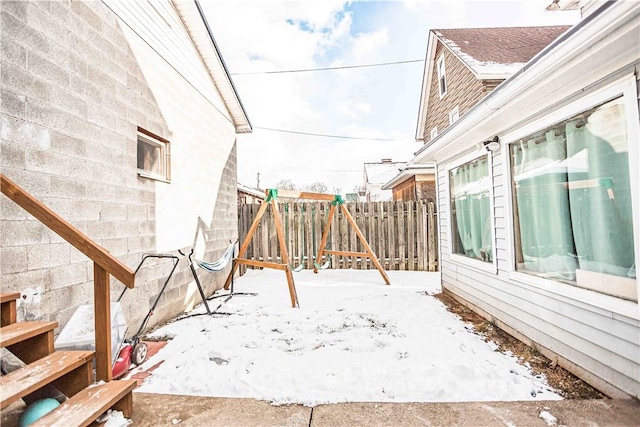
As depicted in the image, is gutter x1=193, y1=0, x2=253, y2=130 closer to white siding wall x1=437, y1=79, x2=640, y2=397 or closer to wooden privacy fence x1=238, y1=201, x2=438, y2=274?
wooden privacy fence x1=238, y1=201, x2=438, y2=274

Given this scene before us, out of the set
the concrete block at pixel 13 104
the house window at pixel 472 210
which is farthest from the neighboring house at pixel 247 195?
the concrete block at pixel 13 104

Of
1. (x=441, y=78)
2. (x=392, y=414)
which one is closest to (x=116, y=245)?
(x=392, y=414)

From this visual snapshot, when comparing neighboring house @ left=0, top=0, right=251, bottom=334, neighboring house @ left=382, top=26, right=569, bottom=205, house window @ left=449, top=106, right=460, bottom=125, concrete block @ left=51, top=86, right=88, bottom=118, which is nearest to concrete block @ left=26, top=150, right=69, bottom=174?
neighboring house @ left=0, top=0, right=251, bottom=334

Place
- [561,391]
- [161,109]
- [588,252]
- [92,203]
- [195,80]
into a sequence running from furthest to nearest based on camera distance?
[195,80]
[161,109]
[92,203]
[588,252]
[561,391]

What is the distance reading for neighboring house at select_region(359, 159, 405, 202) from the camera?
19016mm

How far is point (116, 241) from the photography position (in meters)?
2.93

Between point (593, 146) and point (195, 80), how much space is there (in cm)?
510

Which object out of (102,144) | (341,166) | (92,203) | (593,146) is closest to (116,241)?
(92,203)

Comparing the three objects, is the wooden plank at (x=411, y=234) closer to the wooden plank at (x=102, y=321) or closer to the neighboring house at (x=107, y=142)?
the neighboring house at (x=107, y=142)

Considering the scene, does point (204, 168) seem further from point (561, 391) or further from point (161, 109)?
point (561, 391)

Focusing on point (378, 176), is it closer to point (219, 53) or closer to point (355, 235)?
point (355, 235)

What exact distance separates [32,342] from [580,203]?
3.85 meters

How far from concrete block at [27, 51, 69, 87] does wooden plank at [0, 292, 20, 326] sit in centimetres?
152

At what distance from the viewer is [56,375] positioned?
5.33ft
